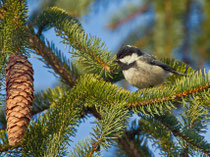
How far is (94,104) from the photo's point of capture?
1339 millimetres

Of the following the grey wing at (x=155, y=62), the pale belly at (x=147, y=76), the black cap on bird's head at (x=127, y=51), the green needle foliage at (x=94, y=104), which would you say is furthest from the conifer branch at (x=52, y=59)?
the grey wing at (x=155, y=62)

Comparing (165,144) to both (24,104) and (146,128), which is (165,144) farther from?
(24,104)

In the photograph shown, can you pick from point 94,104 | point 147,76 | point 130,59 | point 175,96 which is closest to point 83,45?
point 94,104

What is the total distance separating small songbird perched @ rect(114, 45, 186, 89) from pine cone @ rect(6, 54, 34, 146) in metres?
0.81

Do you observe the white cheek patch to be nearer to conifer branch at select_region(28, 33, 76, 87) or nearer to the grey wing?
the grey wing

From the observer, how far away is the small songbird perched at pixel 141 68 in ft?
6.52

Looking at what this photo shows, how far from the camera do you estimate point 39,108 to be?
1.67 metres

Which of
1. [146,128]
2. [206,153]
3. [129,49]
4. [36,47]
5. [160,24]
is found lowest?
[206,153]

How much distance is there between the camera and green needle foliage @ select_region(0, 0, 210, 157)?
1097mm

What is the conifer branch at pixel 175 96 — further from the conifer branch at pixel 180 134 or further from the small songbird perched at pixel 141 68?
the small songbird perched at pixel 141 68

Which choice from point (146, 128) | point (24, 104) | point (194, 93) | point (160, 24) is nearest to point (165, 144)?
point (146, 128)

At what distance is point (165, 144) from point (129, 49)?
0.93 metres

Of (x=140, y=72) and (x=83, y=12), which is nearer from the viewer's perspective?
(x=83, y=12)

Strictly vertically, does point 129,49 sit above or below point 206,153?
above
